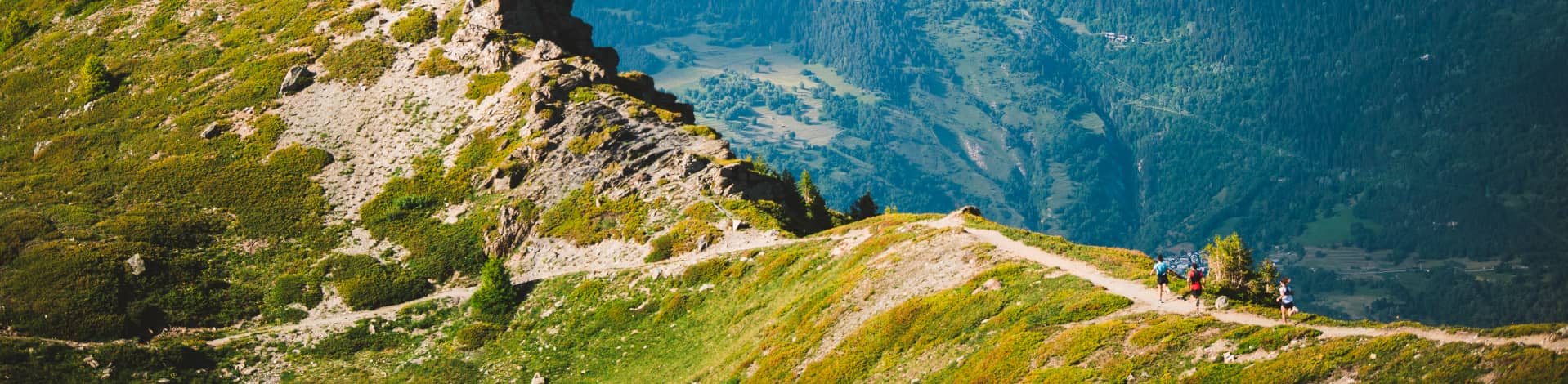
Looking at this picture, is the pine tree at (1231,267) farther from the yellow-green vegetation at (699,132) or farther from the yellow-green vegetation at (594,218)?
the yellow-green vegetation at (699,132)

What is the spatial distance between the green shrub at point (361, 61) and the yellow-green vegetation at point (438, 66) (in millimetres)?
5662

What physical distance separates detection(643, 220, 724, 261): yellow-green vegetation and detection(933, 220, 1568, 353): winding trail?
3078cm

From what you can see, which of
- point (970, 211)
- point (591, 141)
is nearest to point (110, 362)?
point (591, 141)

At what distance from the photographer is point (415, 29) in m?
168

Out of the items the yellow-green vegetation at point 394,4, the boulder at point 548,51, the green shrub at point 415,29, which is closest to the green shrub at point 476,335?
the boulder at point 548,51

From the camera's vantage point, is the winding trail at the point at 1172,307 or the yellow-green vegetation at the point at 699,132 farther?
the yellow-green vegetation at the point at 699,132

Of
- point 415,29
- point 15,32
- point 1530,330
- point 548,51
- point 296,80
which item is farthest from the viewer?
point 15,32

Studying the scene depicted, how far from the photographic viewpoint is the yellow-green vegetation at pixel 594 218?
4884 inches

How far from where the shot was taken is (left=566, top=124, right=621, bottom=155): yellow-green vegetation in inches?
5413

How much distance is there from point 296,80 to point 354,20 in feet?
61.9

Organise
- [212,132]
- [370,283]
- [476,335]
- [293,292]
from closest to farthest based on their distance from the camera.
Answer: [476,335]
[293,292]
[370,283]
[212,132]

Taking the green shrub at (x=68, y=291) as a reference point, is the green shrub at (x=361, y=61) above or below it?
above

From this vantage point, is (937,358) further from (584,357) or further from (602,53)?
(602,53)

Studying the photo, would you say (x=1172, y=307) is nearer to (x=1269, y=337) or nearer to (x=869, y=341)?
(x=1269, y=337)
